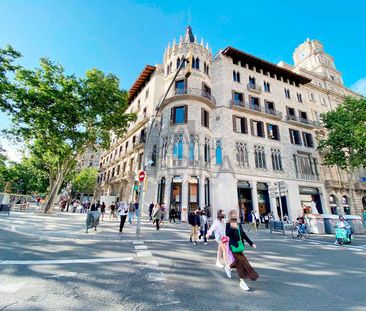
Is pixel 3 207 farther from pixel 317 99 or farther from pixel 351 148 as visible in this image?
pixel 317 99

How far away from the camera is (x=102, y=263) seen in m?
5.39

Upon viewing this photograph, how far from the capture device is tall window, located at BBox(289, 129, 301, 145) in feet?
86.8

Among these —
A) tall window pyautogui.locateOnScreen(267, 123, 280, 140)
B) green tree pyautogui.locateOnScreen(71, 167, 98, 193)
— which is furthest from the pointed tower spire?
green tree pyautogui.locateOnScreen(71, 167, 98, 193)

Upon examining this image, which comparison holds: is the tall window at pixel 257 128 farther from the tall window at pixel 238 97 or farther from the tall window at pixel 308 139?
the tall window at pixel 308 139

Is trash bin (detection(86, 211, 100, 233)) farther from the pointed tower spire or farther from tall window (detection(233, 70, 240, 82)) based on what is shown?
the pointed tower spire

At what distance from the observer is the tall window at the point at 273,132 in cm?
2536

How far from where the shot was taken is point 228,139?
74.6ft

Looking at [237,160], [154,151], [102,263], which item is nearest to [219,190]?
[237,160]

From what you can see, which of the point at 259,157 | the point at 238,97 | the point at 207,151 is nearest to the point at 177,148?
the point at 207,151

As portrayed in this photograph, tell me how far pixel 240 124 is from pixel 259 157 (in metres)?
4.90

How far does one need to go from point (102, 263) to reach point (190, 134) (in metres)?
16.5

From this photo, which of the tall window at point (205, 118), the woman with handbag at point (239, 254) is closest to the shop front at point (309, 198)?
the tall window at point (205, 118)

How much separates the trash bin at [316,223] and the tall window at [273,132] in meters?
12.2

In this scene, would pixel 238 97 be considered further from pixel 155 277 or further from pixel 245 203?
pixel 155 277
